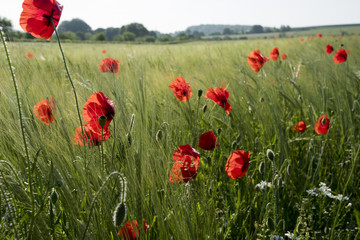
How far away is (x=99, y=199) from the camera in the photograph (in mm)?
674

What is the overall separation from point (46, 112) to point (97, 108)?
200 millimetres

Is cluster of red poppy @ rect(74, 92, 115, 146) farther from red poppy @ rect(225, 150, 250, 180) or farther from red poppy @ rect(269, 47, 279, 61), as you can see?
red poppy @ rect(269, 47, 279, 61)

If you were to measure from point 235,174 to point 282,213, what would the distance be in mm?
350

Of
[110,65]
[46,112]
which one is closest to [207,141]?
[46,112]

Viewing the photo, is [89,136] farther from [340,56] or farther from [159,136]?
[340,56]

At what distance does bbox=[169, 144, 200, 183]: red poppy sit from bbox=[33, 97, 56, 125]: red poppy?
0.38 meters

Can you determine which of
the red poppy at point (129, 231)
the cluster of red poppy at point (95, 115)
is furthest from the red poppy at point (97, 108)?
the red poppy at point (129, 231)

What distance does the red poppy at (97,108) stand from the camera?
2.54 feet

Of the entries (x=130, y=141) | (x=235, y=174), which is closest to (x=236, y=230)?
(x=235, y=174)

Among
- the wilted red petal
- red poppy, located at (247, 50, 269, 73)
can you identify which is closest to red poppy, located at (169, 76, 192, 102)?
the wilted red petal

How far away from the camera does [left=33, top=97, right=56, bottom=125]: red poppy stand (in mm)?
876

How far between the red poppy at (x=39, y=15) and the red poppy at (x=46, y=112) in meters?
0.20

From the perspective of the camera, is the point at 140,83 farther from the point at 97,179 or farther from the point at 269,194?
the point at 269,194

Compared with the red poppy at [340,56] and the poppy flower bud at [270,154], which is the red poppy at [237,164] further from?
the red poppy at [340,56]
